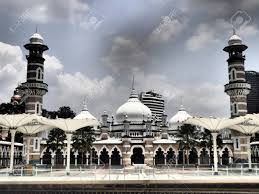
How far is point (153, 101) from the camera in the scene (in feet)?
573

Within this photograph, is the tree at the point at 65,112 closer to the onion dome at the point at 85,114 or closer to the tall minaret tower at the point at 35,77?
the onion dome at the point at 85,114

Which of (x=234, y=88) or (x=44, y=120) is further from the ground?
(x=234, y=88)

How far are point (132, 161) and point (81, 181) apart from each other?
4017 cm

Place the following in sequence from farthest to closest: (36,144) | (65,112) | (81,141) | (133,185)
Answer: (65,112) → (36,144) → (81,141) → (133,185)

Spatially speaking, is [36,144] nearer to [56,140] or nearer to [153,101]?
[56,140]

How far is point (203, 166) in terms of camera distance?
116 feet

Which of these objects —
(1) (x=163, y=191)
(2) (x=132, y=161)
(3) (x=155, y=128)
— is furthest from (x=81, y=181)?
(3) (x=155, y=128)

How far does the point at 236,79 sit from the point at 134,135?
85.1 feet

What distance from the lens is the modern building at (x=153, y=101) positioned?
170 m

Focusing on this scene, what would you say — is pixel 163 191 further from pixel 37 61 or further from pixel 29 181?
pixel 37 61

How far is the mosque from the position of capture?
55594 millimetres

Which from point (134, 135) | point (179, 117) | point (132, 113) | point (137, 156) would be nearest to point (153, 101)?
point (179, 117)

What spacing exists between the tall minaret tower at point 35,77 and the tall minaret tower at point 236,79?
3328cm

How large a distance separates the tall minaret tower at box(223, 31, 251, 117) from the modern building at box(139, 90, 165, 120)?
369 feet
